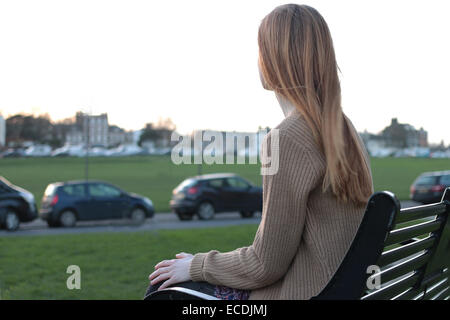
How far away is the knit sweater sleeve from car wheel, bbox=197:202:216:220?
737 inches

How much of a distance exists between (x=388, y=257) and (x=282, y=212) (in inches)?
12.7

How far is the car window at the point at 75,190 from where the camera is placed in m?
18.3

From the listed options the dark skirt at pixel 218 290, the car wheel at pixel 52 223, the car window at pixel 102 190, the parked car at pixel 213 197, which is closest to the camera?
the dark skirt at pixel 218 290

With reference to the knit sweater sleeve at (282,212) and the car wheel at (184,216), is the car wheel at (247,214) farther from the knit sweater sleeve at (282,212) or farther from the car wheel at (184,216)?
the knit sweater sleeve at (282,212)

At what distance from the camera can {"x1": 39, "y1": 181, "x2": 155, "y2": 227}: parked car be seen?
17953mm

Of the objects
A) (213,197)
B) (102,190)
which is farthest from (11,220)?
(213,197)

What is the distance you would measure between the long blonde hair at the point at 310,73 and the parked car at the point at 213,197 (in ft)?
60.3

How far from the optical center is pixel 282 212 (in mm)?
1686

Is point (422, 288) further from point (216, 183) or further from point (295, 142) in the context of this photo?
point (216, 183)

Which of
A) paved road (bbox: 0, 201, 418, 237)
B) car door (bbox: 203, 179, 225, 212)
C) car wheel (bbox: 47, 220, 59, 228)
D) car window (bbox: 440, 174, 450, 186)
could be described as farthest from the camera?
car window (bbox: 440, 174, 450, 186)

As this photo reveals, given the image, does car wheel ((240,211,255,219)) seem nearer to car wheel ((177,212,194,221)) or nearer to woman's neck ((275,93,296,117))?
car wheel ((177,212,194,221))

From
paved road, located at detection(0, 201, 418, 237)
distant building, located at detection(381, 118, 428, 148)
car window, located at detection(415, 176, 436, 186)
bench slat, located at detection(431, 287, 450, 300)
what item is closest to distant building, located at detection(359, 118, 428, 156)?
distant building, located at detection(381, 118, 428, 148)

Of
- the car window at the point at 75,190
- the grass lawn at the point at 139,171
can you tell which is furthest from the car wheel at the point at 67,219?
the grass lawn at the point at 139,171
